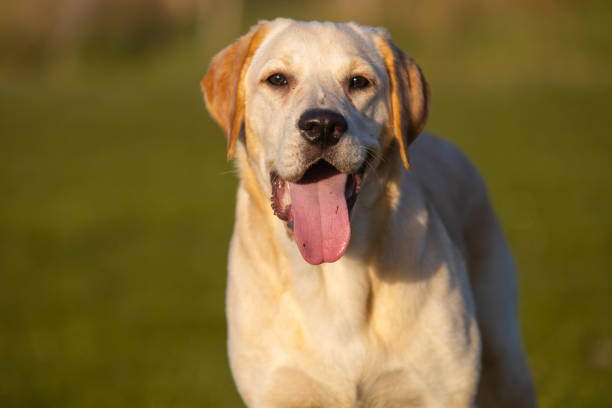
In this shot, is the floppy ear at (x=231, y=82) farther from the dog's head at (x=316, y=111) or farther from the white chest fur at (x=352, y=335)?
the white chest fur at (x=352, y=335)

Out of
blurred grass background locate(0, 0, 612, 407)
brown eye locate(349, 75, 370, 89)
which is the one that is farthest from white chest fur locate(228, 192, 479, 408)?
blurred grass background locate(0, 0, 612, 407)

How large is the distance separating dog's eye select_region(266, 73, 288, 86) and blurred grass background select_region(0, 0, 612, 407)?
3427mm

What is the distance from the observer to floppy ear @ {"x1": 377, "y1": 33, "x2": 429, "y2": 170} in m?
3.85

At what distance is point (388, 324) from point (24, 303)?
6.95 meters

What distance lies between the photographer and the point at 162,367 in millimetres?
7539

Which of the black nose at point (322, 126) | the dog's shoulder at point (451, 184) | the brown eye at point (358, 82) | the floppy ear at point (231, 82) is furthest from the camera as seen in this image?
the dog's shoulder at point (451, 184)

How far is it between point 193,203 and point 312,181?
1123 centimetres

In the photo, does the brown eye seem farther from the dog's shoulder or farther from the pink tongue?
the dog's shoulder

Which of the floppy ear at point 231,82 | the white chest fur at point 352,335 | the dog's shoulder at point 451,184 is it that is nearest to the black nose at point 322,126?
the floppy ear at point 231,82

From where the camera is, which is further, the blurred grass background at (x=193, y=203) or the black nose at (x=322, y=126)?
the blurred grass background at (x=193, y=203)

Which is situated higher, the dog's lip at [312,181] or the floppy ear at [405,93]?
the floppy ear at [405,93]

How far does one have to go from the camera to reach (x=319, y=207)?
146 inches

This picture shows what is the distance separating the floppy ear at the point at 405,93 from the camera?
151 inches

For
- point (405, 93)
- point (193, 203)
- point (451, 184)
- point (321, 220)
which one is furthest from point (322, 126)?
point (193, 203)
